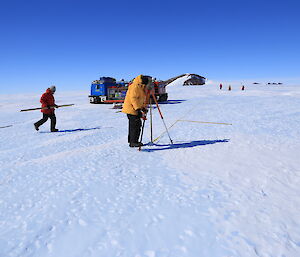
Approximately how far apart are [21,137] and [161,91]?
42.8 ft

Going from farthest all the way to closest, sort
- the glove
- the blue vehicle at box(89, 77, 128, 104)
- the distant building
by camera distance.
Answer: the distant building
the blue vehicle at box(89, 77, 128, 104)
the glove

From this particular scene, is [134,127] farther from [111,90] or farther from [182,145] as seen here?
[111,90]

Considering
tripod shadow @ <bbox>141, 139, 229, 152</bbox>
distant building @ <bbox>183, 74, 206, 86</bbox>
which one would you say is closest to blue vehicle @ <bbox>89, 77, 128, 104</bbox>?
tripod shadow @ <bbox>141, 139, 229, 152</bbox>

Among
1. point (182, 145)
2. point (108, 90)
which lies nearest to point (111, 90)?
point (108, 90)

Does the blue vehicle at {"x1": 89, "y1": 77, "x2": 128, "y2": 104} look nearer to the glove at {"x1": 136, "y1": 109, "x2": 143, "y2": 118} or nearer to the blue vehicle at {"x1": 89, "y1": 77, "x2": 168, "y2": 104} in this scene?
the blue vehicle at {"x1": 89, "y1": 77, "x2": 168, "y2": 104}

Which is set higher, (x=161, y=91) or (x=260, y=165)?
(x=161, y=91)

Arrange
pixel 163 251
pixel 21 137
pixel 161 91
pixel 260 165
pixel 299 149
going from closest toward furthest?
pixel 163 251 → pixel 260 165 → pixel 299 149 → pixel 21 137 → pixel 161 91

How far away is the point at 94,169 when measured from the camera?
13.9 ft

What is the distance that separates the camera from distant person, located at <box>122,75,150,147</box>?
517 cm

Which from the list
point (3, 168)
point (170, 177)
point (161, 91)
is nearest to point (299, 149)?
point (170, 177)

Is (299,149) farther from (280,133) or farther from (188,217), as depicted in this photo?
(188,217)

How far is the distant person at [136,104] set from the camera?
517cm

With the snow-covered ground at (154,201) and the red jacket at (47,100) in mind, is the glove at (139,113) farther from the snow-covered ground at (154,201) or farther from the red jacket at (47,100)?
the red jacket at (47,100)

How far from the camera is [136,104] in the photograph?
17.0ft
